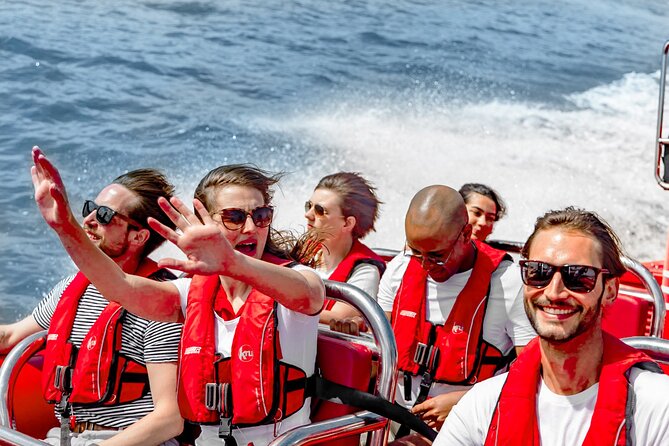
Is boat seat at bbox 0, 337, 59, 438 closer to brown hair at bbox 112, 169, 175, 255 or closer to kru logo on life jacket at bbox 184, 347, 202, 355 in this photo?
brown hair at bbox 112, 169, 175, 255

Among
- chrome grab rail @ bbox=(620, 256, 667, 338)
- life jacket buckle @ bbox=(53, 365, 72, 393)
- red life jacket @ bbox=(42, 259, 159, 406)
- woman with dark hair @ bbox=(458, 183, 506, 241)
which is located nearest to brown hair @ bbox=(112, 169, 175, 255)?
red life jacket @ bbox=(42, 259, 159, 406)

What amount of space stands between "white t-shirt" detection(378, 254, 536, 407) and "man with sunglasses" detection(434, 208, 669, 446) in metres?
0.84

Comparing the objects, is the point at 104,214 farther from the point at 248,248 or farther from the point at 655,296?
the point at 655,296

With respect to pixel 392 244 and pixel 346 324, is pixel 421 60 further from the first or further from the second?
pixel 346 324

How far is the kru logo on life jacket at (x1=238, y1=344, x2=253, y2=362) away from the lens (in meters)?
2.08

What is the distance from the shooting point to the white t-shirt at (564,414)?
61.6 inches

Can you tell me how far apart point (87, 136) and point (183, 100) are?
160 cm

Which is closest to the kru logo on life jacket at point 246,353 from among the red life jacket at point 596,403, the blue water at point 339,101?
the red life jacket at point 596,403

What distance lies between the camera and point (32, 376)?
267cm

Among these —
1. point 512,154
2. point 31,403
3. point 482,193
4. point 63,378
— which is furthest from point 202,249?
point 512,154

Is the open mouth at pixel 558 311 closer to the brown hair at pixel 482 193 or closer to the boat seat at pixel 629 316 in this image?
the boat seat at pixel 629 316

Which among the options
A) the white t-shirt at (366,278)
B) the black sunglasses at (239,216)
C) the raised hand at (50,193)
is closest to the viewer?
the raised hand at (50,193)

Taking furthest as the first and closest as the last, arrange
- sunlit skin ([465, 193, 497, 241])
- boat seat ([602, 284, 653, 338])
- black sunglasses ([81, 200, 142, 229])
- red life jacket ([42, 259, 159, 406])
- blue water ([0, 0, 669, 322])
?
Result: blue water ([0, 0, 669, 322])
sunlit skin ([465, 193, 497, 241])
boat seat ([602, 284, 653, 338])
black sunglasses ([81, 200, 142, 229])
red life jacket ([42, 259, 159, 406])

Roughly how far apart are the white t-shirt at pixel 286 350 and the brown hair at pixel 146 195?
1.30ft
